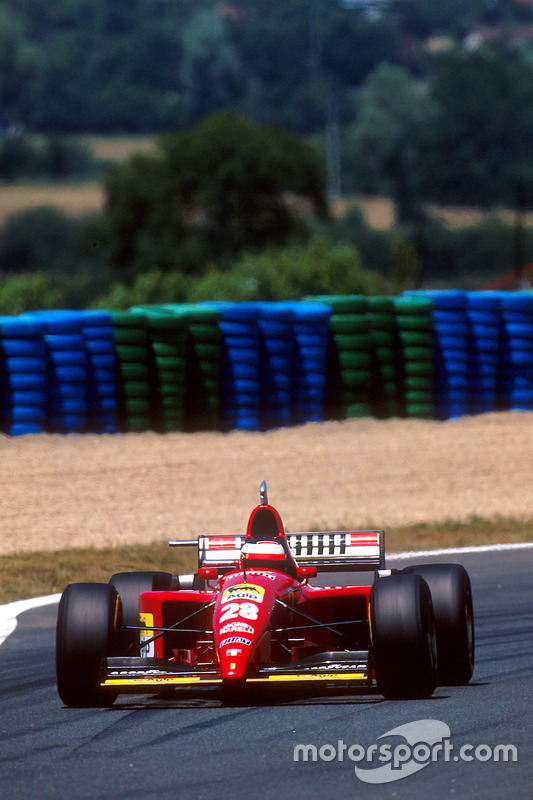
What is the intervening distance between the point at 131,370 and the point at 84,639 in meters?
10.5

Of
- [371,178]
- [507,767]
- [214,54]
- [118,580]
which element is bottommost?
[507,767]

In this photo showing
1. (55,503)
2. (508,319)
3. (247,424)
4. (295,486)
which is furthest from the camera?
(508,319)

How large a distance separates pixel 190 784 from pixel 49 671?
264 cm

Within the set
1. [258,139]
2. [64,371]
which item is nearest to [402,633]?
[64,371]

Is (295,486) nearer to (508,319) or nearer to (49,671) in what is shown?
(508,319)

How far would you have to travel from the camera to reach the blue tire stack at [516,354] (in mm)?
19781

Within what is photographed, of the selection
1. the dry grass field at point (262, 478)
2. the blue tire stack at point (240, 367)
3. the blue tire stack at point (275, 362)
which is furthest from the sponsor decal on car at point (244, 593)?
the blue tire stack at point (275, 362)

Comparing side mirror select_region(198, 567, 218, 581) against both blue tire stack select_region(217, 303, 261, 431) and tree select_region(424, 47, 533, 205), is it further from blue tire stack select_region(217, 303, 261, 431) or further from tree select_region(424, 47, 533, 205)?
tree select_region(424, 47, 533, 205)

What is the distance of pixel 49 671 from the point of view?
28.4ft

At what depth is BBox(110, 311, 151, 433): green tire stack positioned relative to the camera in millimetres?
17672

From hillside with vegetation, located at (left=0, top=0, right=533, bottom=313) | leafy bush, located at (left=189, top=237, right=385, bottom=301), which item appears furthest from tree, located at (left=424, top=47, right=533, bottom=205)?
leafy bush, located at (left=189, top=237, right=385, bottom=301)

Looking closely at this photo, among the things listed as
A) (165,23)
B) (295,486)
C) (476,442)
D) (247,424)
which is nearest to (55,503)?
(295,486)

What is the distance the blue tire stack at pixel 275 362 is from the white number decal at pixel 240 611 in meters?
11.2

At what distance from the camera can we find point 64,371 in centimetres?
1708
